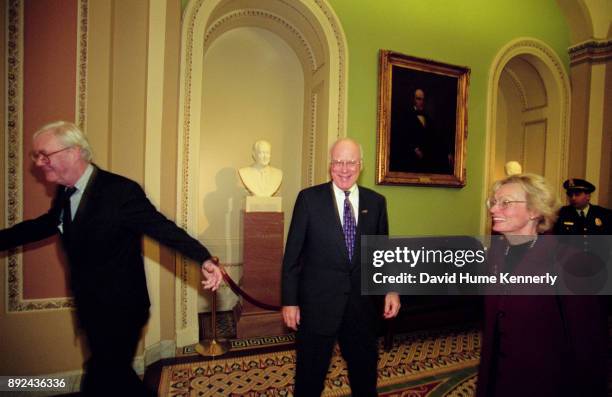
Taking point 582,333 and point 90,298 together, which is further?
point 90,298

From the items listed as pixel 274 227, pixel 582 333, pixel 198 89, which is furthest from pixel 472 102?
pixel 582 333

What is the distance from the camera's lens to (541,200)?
4.75ft

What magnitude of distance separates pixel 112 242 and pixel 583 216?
5501mm

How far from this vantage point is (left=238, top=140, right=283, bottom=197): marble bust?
3.78 m

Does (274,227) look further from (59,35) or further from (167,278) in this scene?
(59,35)

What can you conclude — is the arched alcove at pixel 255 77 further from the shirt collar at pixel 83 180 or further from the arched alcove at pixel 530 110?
the arched alcove at pixel 530 110

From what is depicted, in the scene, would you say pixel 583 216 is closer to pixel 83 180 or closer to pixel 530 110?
pixel 530 110

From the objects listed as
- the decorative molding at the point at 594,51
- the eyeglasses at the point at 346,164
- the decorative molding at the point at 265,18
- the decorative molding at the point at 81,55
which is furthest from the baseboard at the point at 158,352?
the decorative molding at the point at 594,51

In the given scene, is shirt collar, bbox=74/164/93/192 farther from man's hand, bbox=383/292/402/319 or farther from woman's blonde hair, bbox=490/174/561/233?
woman's blonde hair, bbox=490/174/561/233

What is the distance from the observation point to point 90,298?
1.54 metres

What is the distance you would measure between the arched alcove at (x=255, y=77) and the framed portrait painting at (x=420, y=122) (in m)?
0.69

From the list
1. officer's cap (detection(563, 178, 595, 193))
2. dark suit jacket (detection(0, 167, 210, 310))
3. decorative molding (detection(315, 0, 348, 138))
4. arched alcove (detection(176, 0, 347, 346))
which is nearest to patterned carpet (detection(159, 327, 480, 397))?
arched alcove (detection(176, 0, 347, 346))

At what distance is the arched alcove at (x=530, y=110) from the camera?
514 centimetres

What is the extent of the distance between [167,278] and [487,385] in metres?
2.86
